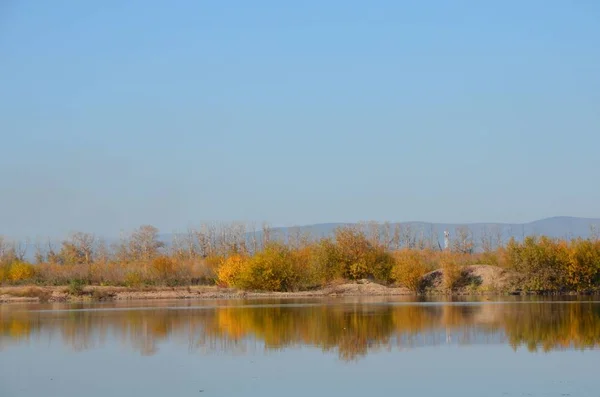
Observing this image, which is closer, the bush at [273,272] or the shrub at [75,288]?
the shrub at [75,288]

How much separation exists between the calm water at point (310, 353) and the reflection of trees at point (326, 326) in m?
0.05

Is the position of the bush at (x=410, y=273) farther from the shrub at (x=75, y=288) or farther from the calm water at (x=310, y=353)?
the shrub at (x=75, y=288)

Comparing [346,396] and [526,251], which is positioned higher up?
[526,251]

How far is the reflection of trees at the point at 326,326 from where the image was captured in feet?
84.0

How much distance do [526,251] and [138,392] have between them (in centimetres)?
3893

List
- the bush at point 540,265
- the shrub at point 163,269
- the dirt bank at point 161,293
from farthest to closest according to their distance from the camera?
the shrub at point 163,269
the dirt bank at point 161,293
the bush at point 540,265

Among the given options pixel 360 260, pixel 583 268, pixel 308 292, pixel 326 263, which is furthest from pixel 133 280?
pixel 583 268

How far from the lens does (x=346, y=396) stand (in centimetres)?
1686

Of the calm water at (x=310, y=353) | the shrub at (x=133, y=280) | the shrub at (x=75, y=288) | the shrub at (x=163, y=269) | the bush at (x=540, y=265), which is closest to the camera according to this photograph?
the calm water at (x=310, y=353)

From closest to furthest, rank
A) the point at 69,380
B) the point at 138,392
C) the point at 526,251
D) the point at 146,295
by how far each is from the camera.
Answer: the point at 138,392 → the point at 69,380 → the point at 526,251 → the point at 146,295

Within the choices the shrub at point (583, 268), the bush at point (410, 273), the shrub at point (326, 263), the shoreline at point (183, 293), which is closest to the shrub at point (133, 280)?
the shoreline at point (183, 293)

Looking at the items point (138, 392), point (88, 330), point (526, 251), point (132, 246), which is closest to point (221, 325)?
point (88, 330)

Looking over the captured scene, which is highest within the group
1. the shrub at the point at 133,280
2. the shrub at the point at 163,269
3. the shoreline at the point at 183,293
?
the shrub at the point at 163,269

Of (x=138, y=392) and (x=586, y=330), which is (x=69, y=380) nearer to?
(x=138, y=392)
